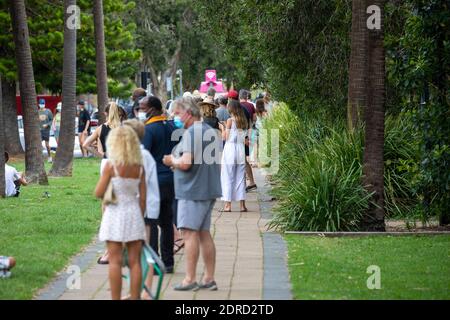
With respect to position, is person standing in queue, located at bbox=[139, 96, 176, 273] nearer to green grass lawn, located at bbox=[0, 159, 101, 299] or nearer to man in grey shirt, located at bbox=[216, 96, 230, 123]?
green grass lawn, located at bbox=[0, 159, 101, 299]

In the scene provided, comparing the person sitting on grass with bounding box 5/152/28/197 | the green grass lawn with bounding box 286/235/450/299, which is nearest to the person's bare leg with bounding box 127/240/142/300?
the green grass lawn with bounding box 286/235/450/299

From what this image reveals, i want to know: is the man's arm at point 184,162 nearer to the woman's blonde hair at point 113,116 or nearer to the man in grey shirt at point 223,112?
the woman's blonde hair at point 113,116

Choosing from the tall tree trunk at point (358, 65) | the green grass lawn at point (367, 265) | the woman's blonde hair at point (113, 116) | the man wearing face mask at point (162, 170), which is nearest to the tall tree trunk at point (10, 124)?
the tall tree trunk at point (358, 65)

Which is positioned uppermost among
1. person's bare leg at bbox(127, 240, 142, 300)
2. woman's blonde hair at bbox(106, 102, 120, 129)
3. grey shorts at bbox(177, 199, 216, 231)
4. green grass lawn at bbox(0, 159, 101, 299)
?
woman's blonde hair at bbox(106, 102, 120, 129)

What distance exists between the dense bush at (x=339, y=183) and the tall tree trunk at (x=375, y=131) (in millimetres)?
167

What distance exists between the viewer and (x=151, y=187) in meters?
9.55

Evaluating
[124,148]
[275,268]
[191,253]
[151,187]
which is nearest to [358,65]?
[275,268]

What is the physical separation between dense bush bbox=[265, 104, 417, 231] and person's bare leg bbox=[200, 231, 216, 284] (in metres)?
4.53

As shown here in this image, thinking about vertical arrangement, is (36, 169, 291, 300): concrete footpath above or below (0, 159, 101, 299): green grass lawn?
below

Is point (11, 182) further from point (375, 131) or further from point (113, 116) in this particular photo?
point (113, 116)

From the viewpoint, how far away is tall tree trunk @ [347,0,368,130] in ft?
48.6

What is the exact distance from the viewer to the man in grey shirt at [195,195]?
388 inches
